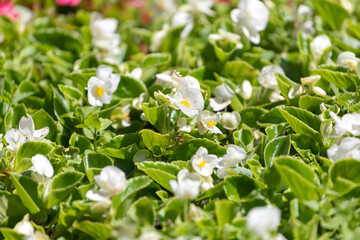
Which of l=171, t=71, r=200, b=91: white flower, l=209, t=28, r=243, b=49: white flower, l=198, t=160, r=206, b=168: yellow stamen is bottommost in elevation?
l=198, t=160, r=206, b=168: yellow stamen

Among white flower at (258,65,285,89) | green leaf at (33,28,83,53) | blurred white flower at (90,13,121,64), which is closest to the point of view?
white flower at (258,65,285,89)

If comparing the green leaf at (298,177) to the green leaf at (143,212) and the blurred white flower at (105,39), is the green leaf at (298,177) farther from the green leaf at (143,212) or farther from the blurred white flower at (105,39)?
the blurred white flower at (105,39)

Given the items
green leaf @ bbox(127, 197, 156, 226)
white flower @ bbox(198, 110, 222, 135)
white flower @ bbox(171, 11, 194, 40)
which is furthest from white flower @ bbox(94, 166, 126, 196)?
white flower @ bbox(171, 11, 194, 40)

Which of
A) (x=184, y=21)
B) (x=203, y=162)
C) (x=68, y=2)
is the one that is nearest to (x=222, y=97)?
(x=203, y=162)

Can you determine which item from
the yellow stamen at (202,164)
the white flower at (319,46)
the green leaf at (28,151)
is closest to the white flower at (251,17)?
the white flower at (319,46)

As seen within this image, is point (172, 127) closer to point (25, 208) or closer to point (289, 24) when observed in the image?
point (25, 208)

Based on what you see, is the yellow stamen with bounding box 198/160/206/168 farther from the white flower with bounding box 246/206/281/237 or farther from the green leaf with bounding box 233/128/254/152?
the white flower with bounding box 246/206/281/237

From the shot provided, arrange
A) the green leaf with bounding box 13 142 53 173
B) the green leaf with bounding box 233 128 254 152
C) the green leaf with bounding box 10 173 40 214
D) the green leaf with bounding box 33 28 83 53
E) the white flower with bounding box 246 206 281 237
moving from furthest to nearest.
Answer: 1. the green leaf with bounding box 33 28 83 53
2. the green leaf with bounding box 233 128 254 152
3. the green leaf with bounding box 13 142 53 173
4. the green leaf with bounding box 10 173 40 214
5. the white flower with bounding box 246 206 281 237

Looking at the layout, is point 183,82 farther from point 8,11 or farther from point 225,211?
point 8,11
